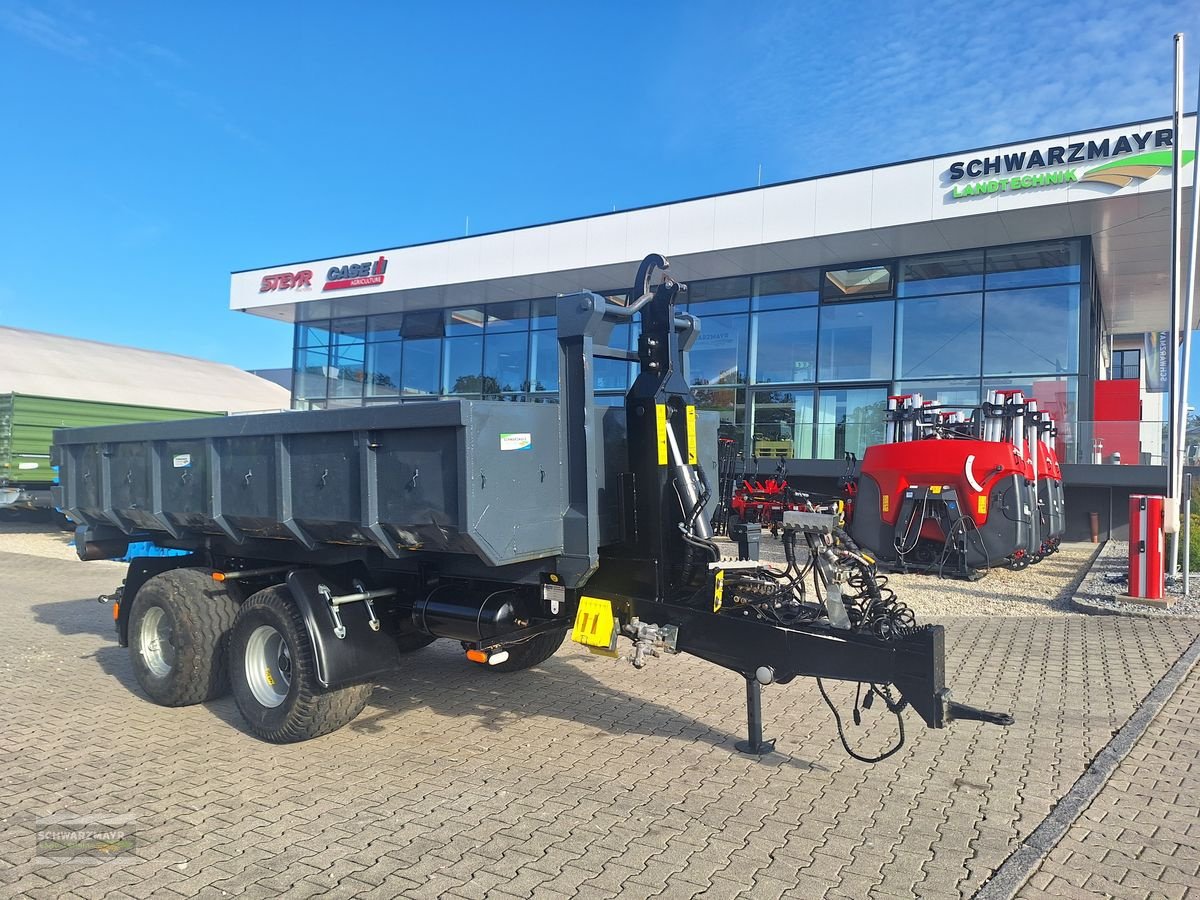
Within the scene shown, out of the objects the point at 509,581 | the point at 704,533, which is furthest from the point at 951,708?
the point at 509,581

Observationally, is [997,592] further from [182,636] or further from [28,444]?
[28,444]

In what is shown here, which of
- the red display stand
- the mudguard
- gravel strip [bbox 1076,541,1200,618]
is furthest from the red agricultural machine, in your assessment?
the mudguard

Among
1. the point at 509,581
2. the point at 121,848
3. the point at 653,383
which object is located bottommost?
the point at 121,848

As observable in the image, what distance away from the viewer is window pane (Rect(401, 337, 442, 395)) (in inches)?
989

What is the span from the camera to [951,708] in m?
3.97

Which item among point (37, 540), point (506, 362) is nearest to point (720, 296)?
point (506, 362)

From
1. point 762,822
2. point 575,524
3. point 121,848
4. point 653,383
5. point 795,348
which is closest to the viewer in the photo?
point 121,848

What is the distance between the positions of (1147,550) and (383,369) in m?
21.3

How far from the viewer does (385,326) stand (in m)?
26.2

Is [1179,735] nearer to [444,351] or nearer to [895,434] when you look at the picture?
[895,434]

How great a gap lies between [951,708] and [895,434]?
10353mm

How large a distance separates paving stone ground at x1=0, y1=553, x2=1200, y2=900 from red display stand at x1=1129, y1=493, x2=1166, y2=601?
2.77 metres

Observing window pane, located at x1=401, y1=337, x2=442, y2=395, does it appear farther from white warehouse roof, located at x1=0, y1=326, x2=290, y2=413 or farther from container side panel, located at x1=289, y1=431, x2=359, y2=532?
container side panel, located at x1=289, y1=431, x2=359, y2=532

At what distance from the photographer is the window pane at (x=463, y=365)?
24328mm
